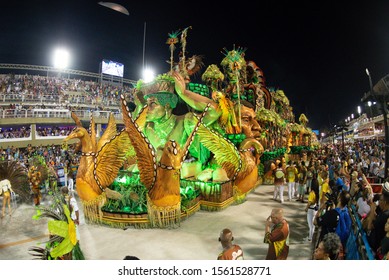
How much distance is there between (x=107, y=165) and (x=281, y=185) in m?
5.25

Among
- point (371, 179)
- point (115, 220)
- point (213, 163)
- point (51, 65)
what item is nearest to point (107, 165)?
point (115, 220)

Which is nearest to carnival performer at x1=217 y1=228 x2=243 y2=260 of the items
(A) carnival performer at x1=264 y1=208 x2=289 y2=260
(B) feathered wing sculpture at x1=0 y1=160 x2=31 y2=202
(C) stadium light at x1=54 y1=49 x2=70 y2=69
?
(A) carnival performer at x1=264 y1=208 x2=289 y2=260

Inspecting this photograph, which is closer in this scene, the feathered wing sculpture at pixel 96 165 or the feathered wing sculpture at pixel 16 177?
the feathered wing sculpture at pixel 96 165

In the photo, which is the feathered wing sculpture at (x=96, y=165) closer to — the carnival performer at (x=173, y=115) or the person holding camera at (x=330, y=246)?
the carnival performer at (x=173, y=115)

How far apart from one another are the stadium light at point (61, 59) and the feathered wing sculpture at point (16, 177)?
807 inches

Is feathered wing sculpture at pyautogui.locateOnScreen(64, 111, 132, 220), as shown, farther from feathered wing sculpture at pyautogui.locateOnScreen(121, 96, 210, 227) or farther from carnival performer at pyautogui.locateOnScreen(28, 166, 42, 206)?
carnival performer at pyautogui.locateOnScreen(28, 166, 42, 206)

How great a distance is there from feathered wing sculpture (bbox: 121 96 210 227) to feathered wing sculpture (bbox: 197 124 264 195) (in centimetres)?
171

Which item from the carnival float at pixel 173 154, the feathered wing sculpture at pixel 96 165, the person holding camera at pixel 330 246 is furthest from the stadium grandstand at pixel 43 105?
the person holding camera at pixel 330 246

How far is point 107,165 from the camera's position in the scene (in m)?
7.27

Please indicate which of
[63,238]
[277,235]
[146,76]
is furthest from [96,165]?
[146,76]

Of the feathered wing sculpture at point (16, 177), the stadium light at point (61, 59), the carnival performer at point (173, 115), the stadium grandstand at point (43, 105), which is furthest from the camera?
the stadium light at point (61, 59)

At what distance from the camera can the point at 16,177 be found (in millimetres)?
9102

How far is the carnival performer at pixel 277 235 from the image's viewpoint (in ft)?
11.6
